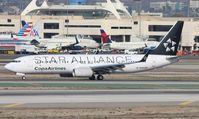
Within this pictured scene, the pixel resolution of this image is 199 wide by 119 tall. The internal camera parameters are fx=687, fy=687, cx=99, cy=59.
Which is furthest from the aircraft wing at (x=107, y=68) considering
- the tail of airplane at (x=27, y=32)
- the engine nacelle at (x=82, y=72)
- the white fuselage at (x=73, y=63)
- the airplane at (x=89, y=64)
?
the tail of airplane at (x=27, y=32)

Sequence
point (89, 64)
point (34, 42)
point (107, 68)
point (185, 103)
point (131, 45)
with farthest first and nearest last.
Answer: point (131, 45) → point (34, 42) → point (89, 64) → point (107, 68) → point (185, 103)

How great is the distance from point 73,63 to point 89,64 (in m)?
1.66

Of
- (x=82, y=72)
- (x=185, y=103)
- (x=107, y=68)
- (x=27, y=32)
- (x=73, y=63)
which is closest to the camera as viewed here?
(x=185, y=103)

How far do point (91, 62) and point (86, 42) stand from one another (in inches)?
4220

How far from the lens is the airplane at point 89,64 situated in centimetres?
6806

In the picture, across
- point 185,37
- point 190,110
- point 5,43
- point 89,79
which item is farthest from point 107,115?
point 185,37

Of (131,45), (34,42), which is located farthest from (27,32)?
(131,45)

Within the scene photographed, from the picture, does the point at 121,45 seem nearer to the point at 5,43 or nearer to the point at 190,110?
the point at 5,43

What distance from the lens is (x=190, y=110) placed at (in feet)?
134

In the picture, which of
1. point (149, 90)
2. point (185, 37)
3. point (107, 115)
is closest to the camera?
point (107, 115)

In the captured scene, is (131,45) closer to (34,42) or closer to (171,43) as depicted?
(34,42)

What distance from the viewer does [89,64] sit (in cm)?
6956

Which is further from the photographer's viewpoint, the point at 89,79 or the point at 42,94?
the point at 89,79

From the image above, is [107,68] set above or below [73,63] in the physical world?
below
